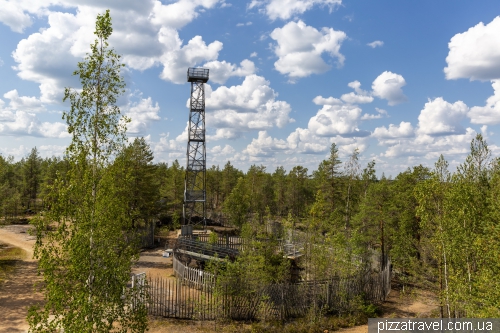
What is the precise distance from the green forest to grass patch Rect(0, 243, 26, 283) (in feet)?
12.8

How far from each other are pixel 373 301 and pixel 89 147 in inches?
777

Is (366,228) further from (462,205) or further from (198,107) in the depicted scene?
(198,107)

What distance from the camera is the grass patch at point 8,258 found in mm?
23194

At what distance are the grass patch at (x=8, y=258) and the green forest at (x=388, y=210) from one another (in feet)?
12.8

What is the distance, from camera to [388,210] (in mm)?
29016

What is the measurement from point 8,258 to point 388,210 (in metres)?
33.4

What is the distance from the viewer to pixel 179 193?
46.4 m

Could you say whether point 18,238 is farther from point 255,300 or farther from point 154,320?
point 255,300

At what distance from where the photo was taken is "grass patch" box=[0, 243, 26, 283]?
2319 cm

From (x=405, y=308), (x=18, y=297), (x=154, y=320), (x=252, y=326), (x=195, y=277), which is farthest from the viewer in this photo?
(x=405, y=308)

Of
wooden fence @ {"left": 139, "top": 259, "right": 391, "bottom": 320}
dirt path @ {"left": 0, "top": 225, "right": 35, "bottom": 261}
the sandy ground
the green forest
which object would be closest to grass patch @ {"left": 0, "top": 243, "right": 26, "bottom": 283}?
the sandy ground

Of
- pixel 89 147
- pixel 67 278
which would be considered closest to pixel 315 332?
pixel 67 278

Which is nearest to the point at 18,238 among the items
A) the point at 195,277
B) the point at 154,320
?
the point at 195,277

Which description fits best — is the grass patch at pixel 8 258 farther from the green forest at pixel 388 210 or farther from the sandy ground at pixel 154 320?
the green forest at pixel 388 210
